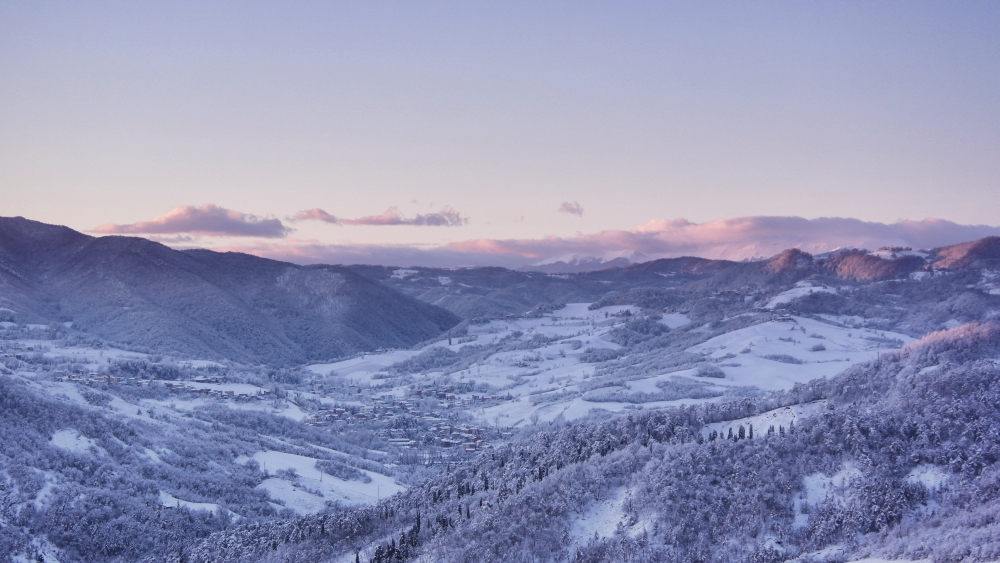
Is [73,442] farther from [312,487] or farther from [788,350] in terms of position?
[788,350]

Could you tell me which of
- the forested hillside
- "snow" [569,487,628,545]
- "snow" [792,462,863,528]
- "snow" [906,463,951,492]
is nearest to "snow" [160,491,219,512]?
the forested hillside

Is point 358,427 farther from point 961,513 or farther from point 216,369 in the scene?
point 961,513

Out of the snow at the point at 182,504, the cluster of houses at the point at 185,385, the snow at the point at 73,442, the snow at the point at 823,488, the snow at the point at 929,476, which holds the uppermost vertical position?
the snow at the point at 929,476

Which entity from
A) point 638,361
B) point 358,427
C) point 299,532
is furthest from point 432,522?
point 638,361

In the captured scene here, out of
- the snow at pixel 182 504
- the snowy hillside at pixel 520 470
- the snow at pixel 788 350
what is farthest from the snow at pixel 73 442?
the snow at pixel 788 350

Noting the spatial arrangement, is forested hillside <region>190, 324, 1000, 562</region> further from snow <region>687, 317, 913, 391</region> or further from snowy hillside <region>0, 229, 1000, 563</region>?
snow <region>687, 317, 913, 391</region>

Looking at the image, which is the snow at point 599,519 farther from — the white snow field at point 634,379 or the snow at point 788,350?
the snow at point 788,350
